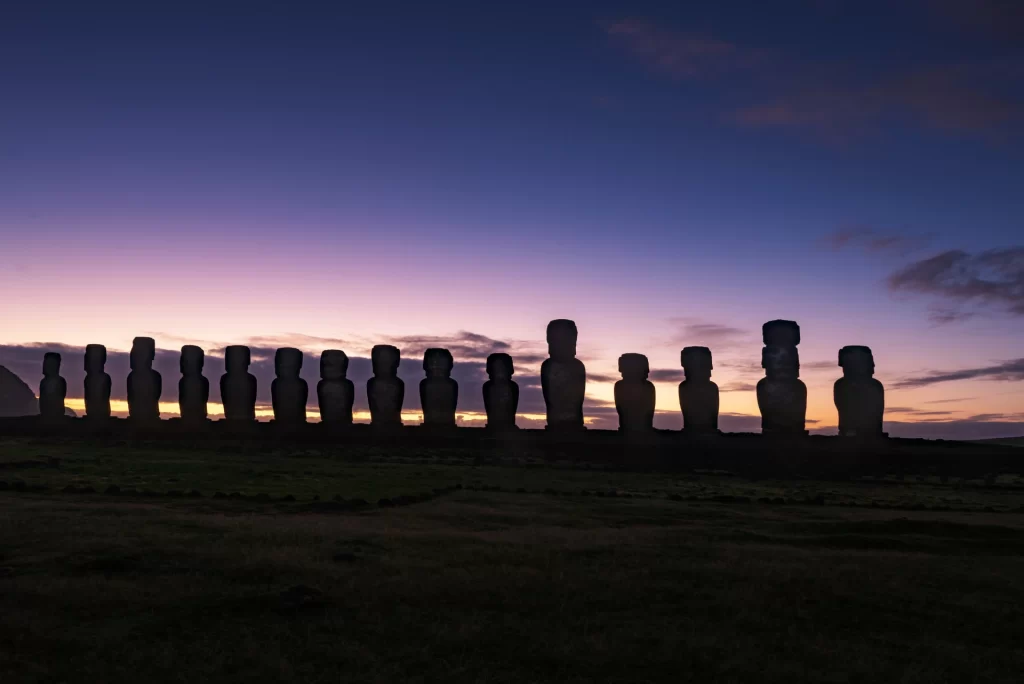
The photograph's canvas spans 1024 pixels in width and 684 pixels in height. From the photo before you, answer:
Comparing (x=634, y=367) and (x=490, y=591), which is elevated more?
(x=634, y=367)

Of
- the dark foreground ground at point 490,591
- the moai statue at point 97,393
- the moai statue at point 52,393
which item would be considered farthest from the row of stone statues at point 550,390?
the dark foreground ground at point 490,591

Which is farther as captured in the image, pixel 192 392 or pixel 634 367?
pixel 192 392

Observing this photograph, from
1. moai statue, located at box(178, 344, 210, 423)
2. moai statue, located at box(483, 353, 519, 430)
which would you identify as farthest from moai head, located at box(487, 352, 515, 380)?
moai statue, located at box(178, 344, 210, 423)

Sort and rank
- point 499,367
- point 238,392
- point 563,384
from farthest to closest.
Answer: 1. point 238,392
2. point 499,367
3. point 563,384

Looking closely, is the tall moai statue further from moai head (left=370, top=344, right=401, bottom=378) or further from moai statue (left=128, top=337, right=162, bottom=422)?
moai statue (left=128, top=337, right=162, bottom=422)

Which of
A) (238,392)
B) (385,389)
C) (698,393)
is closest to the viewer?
(698,393)

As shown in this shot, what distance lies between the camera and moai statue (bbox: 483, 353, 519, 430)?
3180cm

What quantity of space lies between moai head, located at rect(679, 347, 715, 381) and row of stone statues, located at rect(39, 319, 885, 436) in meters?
0.04

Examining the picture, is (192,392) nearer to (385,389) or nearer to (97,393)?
(97,393)

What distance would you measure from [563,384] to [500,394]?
2.38 m

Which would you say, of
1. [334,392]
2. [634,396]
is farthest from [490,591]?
[334,392]

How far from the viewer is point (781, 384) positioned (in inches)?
1178

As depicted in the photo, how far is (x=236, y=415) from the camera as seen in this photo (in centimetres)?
3703

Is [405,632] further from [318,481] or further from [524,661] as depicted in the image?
[318,481]
